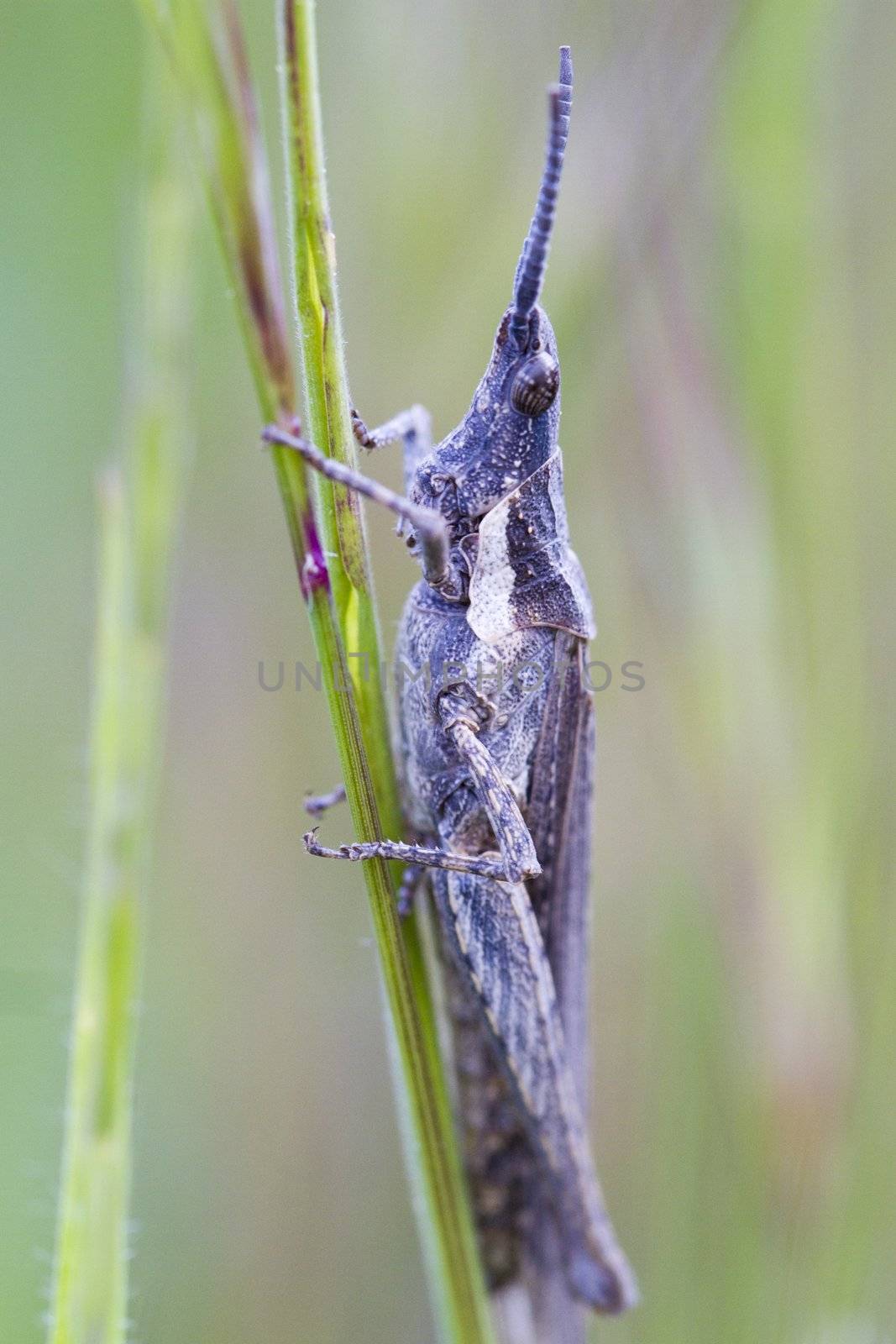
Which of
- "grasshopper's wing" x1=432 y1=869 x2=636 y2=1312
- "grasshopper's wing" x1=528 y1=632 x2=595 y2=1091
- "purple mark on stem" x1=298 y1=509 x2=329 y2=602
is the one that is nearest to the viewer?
"purple mark on stem" x1=298 y1=509 x2=329 y2=602

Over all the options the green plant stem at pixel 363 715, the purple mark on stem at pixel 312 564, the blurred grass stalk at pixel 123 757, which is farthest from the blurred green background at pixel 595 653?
the purple mark on stem at pixel 312 564

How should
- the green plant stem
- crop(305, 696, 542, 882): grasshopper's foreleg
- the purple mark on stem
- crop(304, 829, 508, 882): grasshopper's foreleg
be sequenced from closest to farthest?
1. the green plant stem
2. the purple mark on stem
3. crop(304, 829, 508, 882): grasshopper's foreleg
4. crop(305, 696, 542, 882): grasshopper's foreleg

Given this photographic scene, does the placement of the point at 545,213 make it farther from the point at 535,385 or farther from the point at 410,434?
the point at 410,434

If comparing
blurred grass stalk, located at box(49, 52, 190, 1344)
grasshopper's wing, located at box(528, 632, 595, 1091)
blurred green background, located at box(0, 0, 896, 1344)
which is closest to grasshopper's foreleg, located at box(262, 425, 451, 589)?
blurred grass stalk, located at box(49, 52, 190, 1344)

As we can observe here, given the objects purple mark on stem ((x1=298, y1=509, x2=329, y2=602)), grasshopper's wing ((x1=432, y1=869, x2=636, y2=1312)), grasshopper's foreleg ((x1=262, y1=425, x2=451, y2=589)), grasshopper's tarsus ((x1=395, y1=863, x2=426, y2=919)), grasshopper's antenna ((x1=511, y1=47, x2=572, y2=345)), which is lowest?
grasshopper's wing ((x1=432, y1=869, x2=636, y2=1312))

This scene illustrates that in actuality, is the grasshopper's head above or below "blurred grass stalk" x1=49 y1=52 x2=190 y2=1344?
above

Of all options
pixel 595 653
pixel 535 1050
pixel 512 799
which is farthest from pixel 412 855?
pixel 595 653

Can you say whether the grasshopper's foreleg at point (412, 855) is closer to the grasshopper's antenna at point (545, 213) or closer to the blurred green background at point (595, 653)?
the blurred green background at point (595, 653)

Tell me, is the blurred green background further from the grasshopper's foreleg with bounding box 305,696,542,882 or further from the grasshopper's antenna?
the grasshopper's antenna
